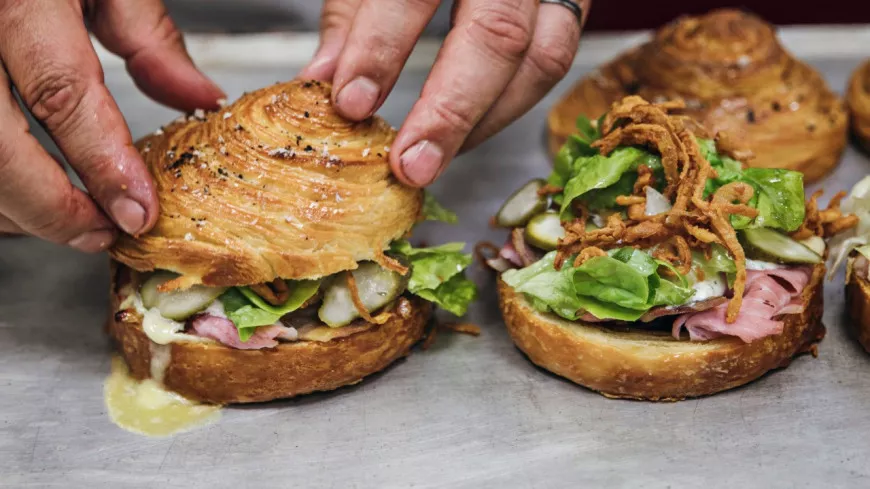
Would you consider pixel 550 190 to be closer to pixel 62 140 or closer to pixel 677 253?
pixel 677 253

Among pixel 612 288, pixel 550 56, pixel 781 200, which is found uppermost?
pixel 550 56

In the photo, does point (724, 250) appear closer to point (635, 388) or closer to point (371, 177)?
point (635, 388)

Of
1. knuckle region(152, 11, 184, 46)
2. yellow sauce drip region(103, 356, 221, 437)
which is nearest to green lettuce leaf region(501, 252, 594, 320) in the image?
yellow sauce drip region(103, 356, 221, 437)

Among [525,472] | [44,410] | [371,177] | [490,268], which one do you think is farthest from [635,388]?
[44,410]

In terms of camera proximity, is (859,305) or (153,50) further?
(153,50)

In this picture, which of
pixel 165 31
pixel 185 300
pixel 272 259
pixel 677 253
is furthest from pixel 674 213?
pixel 165 31
